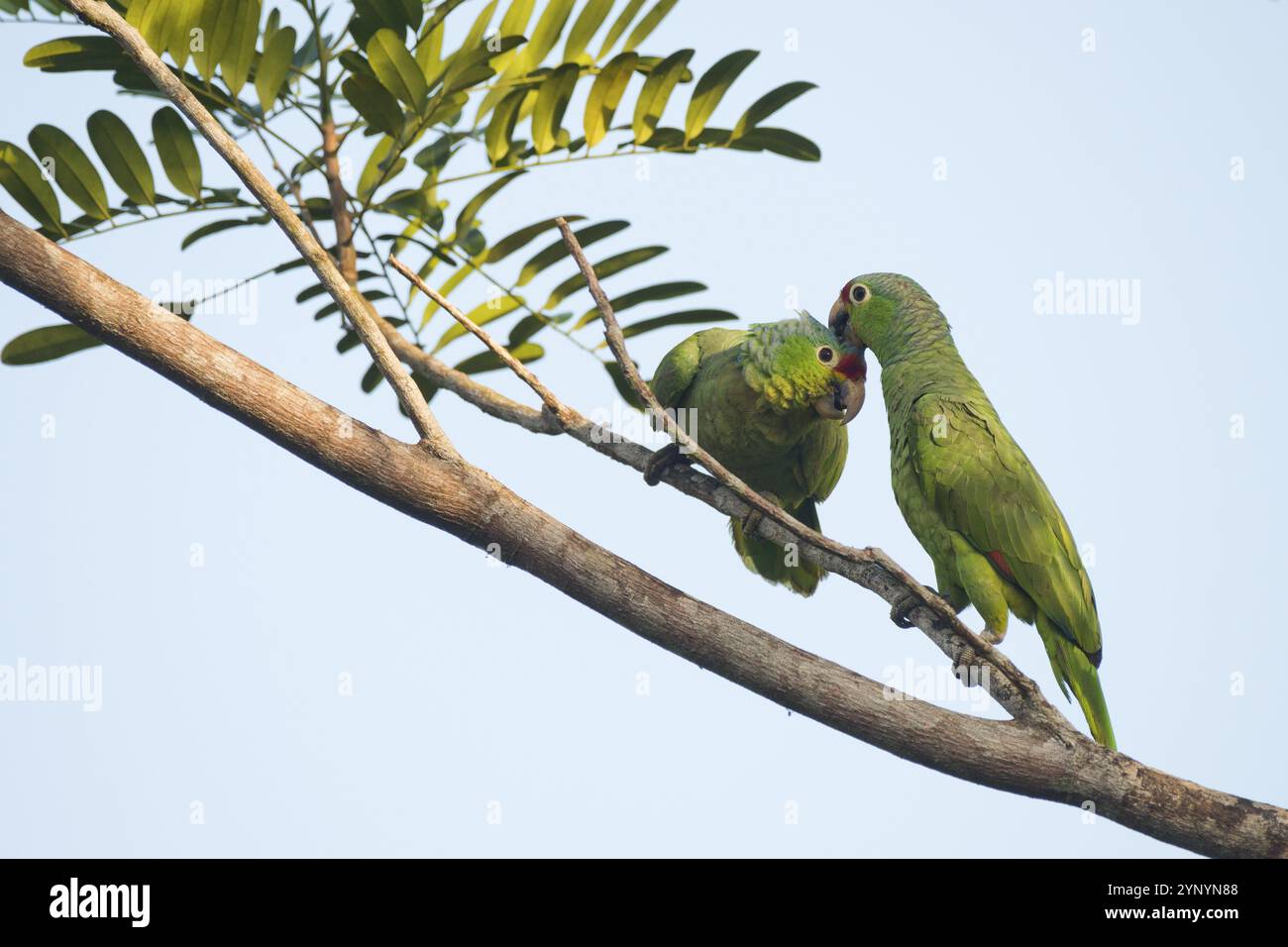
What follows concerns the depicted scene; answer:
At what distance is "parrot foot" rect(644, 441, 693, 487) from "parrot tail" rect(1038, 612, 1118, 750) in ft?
4.47

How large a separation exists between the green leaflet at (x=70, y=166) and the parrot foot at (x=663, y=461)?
2.09 m

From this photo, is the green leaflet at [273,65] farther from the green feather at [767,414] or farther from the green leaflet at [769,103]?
the green feather at [767,414]

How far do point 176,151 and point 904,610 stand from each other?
2879 millimetres

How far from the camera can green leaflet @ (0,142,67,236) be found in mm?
3816

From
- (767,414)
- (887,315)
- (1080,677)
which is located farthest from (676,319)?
(1080,677)

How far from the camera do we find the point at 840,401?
15.0 feet

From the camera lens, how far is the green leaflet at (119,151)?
152 inches

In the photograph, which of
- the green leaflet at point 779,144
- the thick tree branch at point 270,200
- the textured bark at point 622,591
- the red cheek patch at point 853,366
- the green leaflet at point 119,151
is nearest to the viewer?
the textured bark at point 622,591

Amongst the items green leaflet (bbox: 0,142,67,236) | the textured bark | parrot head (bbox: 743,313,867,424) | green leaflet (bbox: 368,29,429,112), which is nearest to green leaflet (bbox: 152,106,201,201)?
green leaflet (bbox: 0,142,67,236)

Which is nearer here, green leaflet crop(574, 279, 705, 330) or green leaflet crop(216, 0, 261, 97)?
green leaflet crop(216, 0, 261, 97)

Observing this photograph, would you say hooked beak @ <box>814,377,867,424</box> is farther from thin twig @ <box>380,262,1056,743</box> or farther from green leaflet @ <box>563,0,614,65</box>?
green leaflet @ <box>563,0,614,65</box>

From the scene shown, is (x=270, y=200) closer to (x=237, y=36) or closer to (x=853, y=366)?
(x=237, y=36)

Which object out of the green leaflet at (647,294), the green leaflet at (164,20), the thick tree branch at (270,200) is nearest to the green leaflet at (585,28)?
the green leaflet at (647,294)

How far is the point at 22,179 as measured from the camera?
3.85 meters
